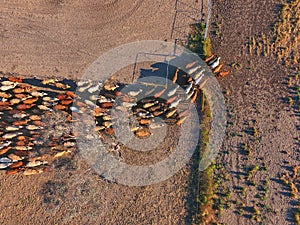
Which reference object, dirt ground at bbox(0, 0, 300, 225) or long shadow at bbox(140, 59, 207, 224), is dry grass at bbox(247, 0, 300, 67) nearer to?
dirt ground at bbox(0, 0, 300, 225)

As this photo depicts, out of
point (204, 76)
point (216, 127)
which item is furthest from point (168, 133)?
point (204, 76)

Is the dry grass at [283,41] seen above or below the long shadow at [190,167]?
above

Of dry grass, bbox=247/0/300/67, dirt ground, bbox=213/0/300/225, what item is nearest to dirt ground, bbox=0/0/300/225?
dirt ground, bbox=213/0/300/225

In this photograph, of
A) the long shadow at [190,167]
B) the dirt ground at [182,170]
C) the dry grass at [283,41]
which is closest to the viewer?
the long shadow at [190,167]

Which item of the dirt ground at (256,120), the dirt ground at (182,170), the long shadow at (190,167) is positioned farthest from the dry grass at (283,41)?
the long shadow at (190,167)

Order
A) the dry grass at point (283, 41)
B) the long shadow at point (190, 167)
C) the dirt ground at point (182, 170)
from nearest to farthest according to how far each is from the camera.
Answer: the long shadow at point (190, 167), the dirt ground at point (182, 170), the dry grass at point (283, 41)

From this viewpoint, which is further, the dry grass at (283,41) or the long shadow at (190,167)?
the dry grass at (283,41)

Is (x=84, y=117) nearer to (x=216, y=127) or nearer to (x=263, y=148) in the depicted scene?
(x=216, y=127)

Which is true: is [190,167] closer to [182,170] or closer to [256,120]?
[182,170]

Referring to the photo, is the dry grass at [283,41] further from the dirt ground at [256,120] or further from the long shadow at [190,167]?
the long shadow at [190,167]
